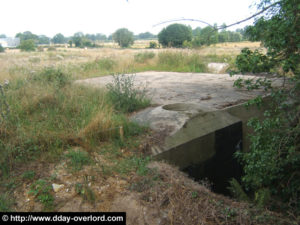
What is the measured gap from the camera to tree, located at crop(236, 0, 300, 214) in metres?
3.14

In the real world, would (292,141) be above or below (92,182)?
above

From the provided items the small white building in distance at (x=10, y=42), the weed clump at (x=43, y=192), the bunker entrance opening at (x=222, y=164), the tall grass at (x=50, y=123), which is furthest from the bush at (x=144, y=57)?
the small white building in distance at (x=10, y=42)

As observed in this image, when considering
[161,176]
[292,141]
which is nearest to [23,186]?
[161,176]

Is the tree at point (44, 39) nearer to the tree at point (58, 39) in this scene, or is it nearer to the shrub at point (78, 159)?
the tree at point (58, 39)

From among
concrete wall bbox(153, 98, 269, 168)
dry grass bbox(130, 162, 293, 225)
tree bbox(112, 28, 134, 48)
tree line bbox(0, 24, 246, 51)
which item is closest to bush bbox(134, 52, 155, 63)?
tree line bbox(0, 24, 246, 51)

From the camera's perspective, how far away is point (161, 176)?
344 centimetres

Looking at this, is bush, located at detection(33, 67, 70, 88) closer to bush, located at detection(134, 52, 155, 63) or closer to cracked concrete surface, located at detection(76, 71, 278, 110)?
cracked concrete surface, located at detection(76, 71, 278, 110)

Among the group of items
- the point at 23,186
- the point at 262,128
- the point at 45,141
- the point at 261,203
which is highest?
the point at 262,128

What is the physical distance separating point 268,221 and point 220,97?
4.49 metres

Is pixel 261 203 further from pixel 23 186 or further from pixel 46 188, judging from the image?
pixel 23 186

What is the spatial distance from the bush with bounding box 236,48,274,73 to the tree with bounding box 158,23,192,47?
1419 centimetres

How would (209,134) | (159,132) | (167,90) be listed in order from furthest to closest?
(167,90), (209,134), (159,132)

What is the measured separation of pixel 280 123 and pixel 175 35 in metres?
16.4

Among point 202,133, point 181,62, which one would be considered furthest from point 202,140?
point 181,62
